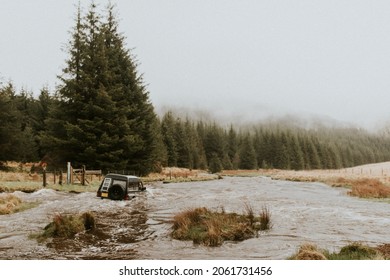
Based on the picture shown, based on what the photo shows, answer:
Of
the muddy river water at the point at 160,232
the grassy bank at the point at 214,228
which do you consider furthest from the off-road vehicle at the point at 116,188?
the grassy bank at the point at 214,228

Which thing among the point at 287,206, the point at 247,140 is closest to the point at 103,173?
the point at 287,206

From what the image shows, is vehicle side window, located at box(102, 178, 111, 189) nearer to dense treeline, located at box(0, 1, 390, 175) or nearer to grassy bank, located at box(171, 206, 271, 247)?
grassy bank, located at box(171, 206, 271, 247)

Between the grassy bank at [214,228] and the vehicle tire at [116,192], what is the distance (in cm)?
558

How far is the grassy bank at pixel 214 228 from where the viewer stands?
1032 cm

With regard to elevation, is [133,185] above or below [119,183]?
below

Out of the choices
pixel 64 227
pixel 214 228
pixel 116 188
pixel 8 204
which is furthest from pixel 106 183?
pixel 214 228

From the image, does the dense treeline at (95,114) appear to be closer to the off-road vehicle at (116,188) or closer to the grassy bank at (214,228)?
the off-road vehicle at (116,188)

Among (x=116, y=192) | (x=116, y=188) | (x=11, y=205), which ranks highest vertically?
(x=116, y=188)

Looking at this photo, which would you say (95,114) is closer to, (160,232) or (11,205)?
(11,205)

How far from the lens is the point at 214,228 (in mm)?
10609

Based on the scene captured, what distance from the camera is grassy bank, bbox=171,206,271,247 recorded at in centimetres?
1032

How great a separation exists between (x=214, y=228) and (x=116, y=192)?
8411 mm

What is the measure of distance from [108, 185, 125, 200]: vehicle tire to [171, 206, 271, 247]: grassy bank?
220 inches

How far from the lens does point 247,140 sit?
102500 mm
